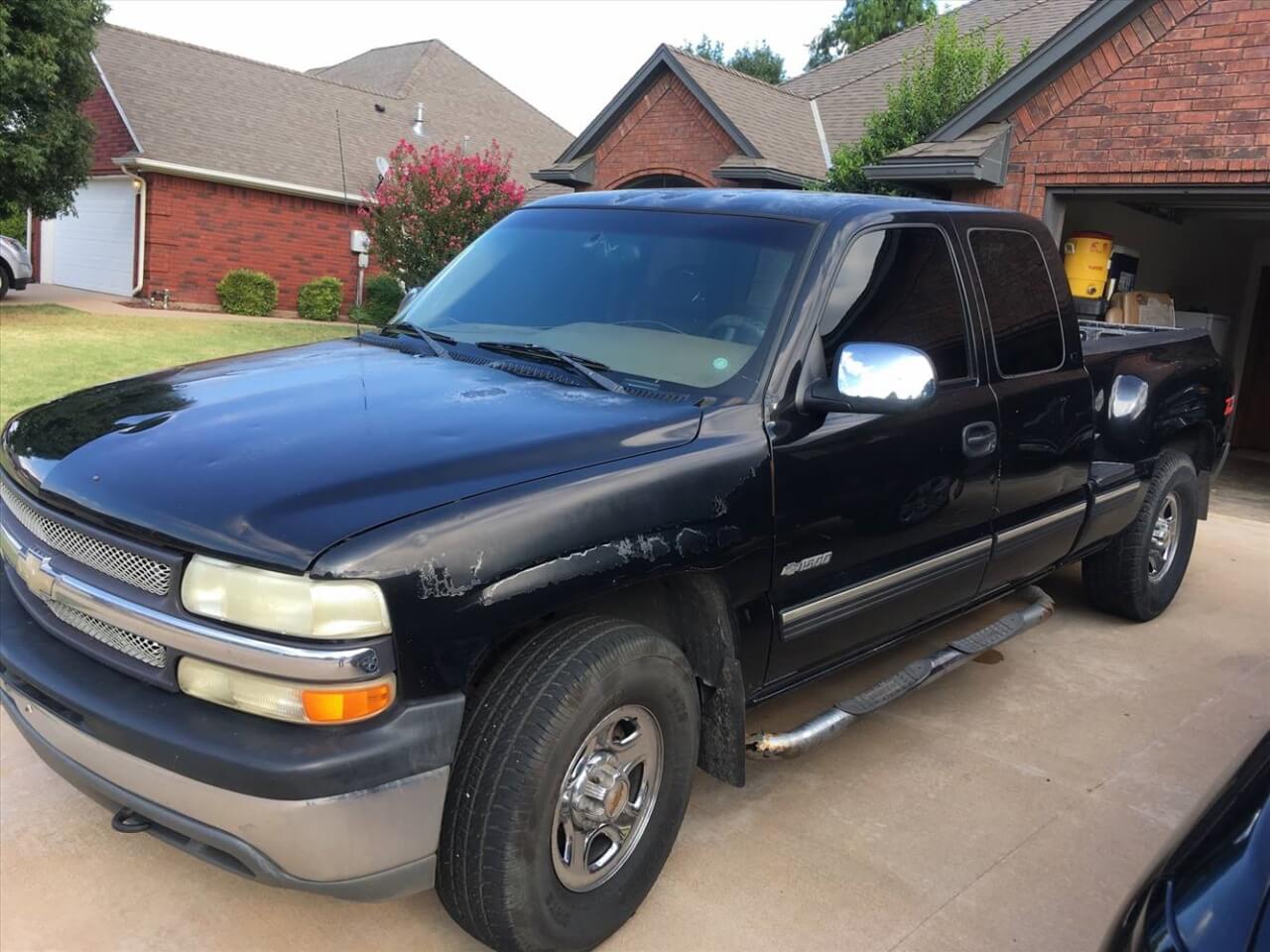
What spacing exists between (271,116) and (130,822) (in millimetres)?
26553

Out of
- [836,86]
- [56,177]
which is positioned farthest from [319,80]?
[836,86]

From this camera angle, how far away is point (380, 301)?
23.0 m

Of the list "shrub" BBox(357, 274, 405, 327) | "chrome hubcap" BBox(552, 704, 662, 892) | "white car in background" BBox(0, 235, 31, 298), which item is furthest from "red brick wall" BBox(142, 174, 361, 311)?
"chrome hubcap" BBox(552, 704, 662, 892)

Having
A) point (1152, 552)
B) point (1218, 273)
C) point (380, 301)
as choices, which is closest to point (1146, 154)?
point (1152, 552)

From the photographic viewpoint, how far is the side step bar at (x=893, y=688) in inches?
125

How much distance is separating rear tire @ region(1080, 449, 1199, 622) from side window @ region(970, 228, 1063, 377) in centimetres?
144

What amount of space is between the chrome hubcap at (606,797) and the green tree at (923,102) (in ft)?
33.9

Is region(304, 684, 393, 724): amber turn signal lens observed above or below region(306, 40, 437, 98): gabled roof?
below

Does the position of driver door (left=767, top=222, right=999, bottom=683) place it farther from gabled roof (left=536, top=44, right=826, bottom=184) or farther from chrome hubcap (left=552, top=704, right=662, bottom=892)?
gabled roof (left=536, top=44, right=826, bottom=184)

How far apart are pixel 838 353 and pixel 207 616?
191 cm

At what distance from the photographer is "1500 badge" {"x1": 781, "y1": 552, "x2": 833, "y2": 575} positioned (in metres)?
3.11

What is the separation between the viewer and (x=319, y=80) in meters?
28.4

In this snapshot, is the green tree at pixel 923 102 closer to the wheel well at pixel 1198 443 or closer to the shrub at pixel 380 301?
the wheel well at pixel 1198 443

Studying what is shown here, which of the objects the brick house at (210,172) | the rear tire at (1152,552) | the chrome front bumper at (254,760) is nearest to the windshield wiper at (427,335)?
the chrome front bumper at (254,760)
